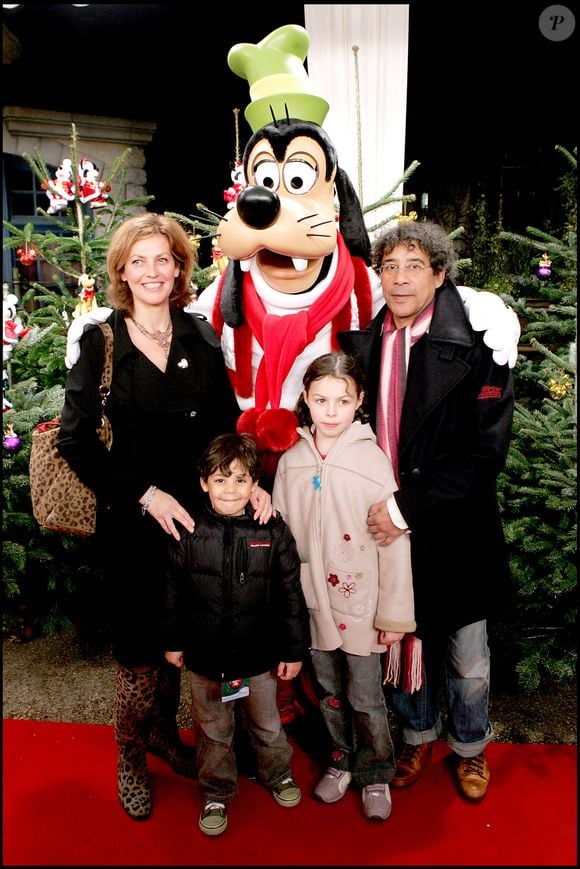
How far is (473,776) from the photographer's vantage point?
7.03 ft

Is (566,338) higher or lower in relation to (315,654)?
higher

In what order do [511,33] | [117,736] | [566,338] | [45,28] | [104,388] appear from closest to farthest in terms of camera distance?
1. [104,388]
2. [117,736]
3. [566,338]
4. [511,33]
5. [45,28]

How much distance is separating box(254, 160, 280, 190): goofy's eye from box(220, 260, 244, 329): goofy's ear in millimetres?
268

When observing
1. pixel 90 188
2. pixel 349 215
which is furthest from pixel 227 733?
pixel 90 188

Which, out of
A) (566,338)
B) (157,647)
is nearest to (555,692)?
(566,338)

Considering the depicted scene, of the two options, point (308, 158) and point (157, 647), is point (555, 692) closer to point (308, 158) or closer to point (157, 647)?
A: point (157, 647)

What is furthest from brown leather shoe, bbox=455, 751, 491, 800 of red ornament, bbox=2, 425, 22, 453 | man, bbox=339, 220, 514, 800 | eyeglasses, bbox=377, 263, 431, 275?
red ornament, bbox=2, 425, 22, 453

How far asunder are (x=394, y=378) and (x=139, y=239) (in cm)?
90

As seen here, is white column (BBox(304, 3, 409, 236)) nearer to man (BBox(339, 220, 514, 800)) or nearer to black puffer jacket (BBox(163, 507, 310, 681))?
man (BBox(339, 220, 514, 800))

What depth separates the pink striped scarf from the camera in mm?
1988

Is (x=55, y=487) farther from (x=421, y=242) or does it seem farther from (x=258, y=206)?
(x=421, y=242)

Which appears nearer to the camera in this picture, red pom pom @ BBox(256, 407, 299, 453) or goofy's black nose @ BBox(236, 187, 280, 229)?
goofy's black nose @ BBox(236, 187, 280, 229)

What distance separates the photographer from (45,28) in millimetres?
6418

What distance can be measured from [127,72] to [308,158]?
20.2 feet
